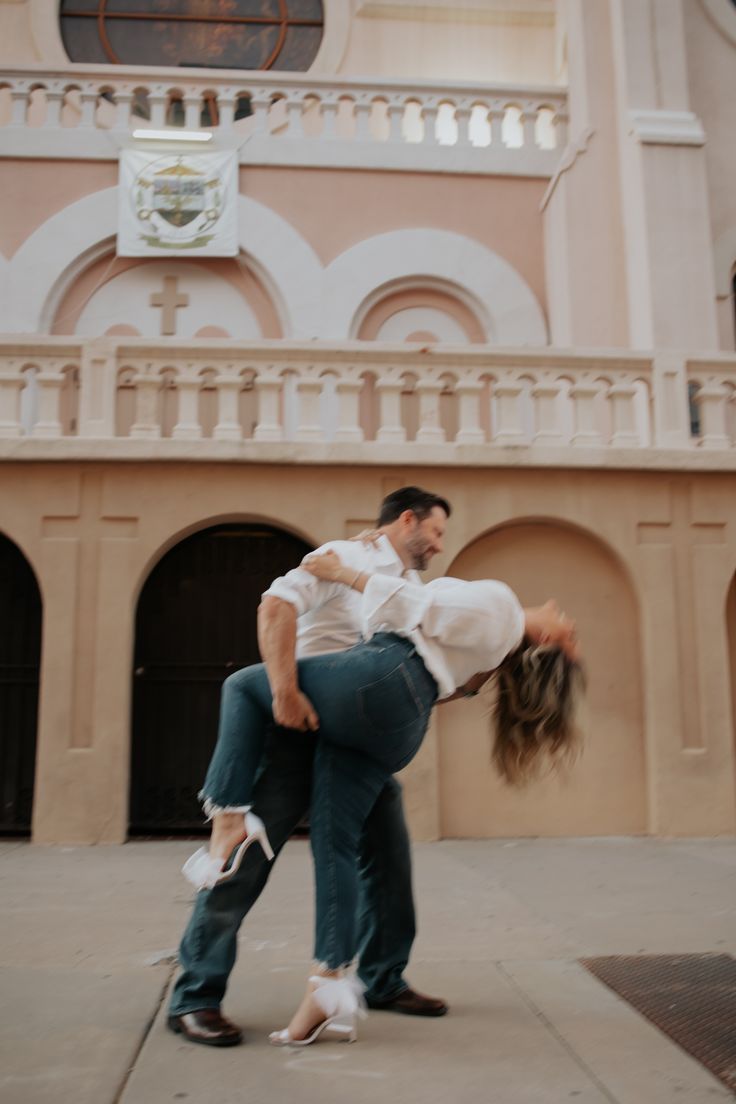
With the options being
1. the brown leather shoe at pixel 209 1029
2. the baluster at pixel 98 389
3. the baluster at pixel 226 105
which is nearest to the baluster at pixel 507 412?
the baluster at pixel 98 389

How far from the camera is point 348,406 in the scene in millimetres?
7680

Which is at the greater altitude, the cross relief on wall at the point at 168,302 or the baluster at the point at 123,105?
the baluster at the point at 123,105

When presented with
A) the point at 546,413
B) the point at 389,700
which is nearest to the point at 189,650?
the point at 546,413

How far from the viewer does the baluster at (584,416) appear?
7.77 metres

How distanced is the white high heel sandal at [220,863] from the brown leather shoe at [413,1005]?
2.58 feet

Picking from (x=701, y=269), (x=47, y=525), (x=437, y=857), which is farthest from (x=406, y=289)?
(x=437, y=857)

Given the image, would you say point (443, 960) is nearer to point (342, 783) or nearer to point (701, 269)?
point (342, 783)

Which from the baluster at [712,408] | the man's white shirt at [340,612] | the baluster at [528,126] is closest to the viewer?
the man's white shirt at [340,612]

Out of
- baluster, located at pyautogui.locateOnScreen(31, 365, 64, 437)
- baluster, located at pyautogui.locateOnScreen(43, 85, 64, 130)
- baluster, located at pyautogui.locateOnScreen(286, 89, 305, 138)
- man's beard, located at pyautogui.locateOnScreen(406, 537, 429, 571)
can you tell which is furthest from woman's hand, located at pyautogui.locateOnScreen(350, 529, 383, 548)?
baluster, located at pyautogui.locateOnScreen(43, 85, 64, 130)

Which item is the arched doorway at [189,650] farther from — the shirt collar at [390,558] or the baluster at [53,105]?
the baluster at [53,105]

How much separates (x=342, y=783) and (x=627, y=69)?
10.4m

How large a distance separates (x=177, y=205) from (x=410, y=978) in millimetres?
9837

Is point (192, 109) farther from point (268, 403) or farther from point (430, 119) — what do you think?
point (268, 403)

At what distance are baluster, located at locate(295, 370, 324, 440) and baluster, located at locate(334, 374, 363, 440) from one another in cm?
17
